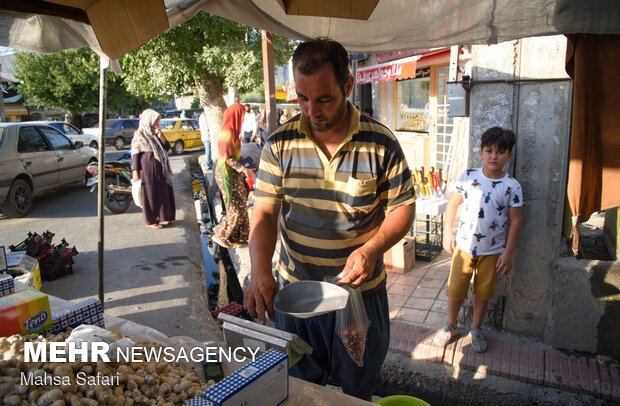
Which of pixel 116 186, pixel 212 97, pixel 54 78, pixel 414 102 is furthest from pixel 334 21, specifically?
pixel 54 78

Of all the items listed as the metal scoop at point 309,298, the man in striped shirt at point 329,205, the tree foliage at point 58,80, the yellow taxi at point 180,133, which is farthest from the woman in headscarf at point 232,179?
the tree foliage at point 58,80

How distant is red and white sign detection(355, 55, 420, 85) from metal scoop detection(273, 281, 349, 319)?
683 cm

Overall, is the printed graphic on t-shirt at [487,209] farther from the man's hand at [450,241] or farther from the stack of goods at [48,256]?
the stack of goods at [48,256]

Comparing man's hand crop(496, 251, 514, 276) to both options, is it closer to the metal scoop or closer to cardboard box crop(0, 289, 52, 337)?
the metal scoop

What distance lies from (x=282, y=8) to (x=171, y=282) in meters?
3.54

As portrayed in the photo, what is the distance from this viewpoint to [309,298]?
170 cm

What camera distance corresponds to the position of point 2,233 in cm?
725

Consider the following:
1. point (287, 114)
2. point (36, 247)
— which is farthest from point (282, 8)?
point (287, 114)

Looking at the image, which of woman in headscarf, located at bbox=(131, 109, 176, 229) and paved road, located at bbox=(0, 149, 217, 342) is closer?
paved road, located at bbox=(0, 149, 217, 342)

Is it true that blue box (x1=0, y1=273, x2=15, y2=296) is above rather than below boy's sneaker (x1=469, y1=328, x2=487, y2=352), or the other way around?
above

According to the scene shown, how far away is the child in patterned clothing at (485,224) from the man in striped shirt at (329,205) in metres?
1.22

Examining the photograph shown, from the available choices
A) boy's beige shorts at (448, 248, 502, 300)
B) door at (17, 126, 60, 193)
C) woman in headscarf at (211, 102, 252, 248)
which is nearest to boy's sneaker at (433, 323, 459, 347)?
boy's beige shorts at (448, 248, 502, 300)

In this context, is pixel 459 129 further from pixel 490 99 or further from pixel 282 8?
pixel 282 8

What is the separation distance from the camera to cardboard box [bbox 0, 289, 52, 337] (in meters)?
1.66
